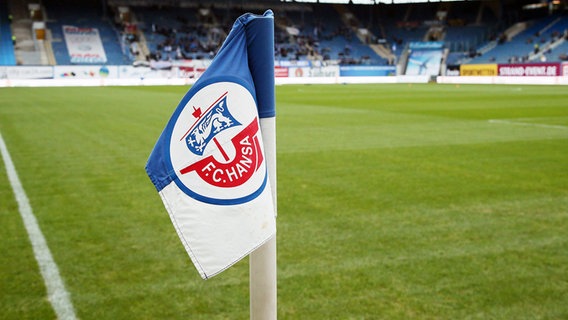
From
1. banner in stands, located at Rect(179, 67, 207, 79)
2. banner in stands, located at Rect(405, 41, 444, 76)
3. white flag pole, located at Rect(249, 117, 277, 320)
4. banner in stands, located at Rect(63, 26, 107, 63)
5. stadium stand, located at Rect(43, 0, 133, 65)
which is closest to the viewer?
white flag pole, located at Rect(249, 117, 277, 320)

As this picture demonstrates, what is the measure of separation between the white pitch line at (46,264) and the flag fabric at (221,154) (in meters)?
2.12

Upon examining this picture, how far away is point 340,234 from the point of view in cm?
576

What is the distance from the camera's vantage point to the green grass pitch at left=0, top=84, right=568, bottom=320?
411 centimetres

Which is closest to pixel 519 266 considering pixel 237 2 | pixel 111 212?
pixel 111 212

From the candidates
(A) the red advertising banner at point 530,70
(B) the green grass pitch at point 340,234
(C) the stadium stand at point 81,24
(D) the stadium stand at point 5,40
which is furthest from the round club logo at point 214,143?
(C) the stadium stand at point 81,24

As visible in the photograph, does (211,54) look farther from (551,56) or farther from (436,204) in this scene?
(436,204)

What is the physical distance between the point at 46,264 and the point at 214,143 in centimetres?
338

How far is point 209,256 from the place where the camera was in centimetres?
220

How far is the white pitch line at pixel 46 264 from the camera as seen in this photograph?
13.1ft

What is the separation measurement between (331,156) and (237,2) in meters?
60.0

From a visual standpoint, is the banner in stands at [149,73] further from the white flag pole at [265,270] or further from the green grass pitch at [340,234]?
the white flag pole at [265,270]

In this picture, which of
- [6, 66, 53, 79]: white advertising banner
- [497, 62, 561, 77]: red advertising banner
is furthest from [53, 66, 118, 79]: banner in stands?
[497, 62, 561, 77]: red advertising banner

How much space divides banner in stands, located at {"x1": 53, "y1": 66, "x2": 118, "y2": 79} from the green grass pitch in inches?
1438

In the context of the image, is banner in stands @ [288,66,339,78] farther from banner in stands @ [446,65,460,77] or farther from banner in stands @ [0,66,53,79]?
banner in stands @ [0,66,53,79]
